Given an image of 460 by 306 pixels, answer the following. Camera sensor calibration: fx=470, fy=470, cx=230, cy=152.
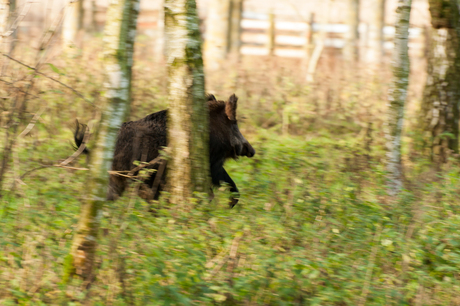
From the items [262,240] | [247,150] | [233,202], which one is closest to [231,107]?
[247,150]

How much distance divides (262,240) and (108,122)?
1.91 metres

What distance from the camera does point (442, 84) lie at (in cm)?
822

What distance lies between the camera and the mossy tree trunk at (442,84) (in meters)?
8.13

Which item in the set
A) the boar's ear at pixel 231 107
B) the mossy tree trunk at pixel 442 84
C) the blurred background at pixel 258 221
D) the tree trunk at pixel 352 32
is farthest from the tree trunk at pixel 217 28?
the boar's ear at pixel 231 107

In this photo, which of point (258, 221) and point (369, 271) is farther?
point (258, 221)

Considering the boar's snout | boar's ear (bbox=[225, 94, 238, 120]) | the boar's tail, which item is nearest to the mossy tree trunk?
the boar's snout

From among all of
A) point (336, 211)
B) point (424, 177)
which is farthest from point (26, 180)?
point (424, 177)

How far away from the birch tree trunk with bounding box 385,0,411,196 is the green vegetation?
0.37 metres

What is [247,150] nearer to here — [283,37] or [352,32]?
[352,32]

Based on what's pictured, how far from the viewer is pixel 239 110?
1169cm

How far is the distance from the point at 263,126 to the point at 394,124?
4892mm

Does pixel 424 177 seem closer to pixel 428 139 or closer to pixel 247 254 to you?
pixel 428 139

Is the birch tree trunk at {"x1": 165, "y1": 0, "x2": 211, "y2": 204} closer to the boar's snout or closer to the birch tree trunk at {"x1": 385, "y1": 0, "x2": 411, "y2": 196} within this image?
the boar's snout

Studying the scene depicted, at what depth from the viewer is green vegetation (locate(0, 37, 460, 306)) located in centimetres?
383
